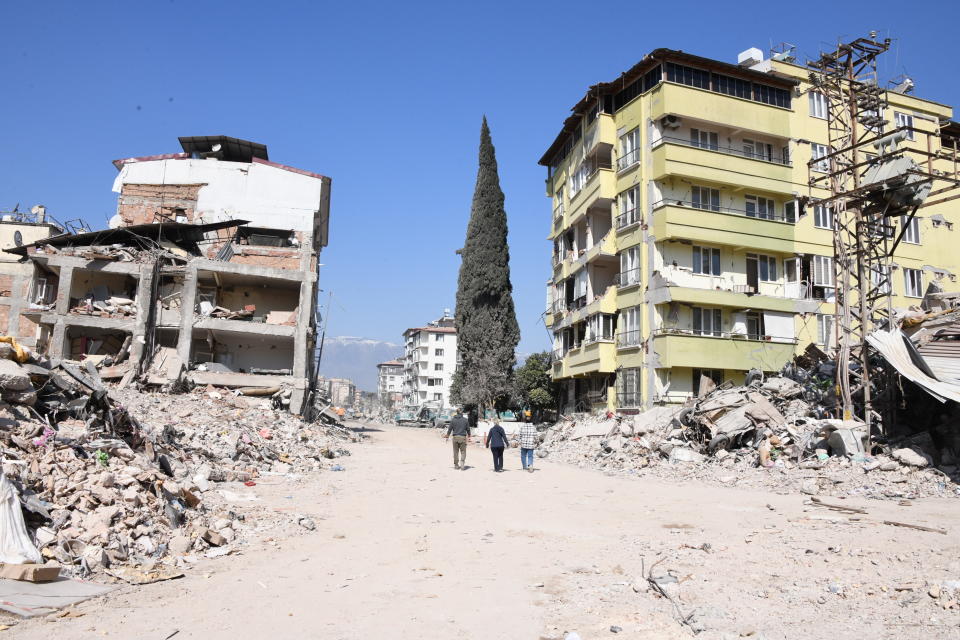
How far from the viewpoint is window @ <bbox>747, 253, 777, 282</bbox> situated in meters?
30.6

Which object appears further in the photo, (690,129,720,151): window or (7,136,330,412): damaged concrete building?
(690,129,720,151): window

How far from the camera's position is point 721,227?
96.5 ft

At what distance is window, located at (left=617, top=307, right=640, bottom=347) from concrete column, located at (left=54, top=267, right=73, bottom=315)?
24.1 meters

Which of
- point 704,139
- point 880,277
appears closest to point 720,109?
point 704,139

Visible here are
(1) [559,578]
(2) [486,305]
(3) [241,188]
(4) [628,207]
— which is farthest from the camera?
(2) [486,305]

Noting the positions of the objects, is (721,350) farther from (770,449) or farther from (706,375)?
(770,449)

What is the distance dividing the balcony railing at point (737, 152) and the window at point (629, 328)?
753 centimetres

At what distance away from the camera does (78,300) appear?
30750 millimetres

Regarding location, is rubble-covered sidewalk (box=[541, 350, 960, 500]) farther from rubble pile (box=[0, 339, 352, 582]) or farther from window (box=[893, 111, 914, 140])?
window (box=[893, 111, 914, 140])

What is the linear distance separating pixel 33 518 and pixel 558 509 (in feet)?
26.9

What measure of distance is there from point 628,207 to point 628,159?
221 centimetres

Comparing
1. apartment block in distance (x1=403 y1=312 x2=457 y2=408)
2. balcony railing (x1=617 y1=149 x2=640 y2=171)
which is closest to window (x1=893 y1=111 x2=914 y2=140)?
balcony railing (x1=617 y1=149 x2=640 y2=171)

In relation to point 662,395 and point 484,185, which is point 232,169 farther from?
point 662,395

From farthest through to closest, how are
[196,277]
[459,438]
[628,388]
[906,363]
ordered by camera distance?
A: [196,277] < [628,388] < [459,438] < [906,363]
